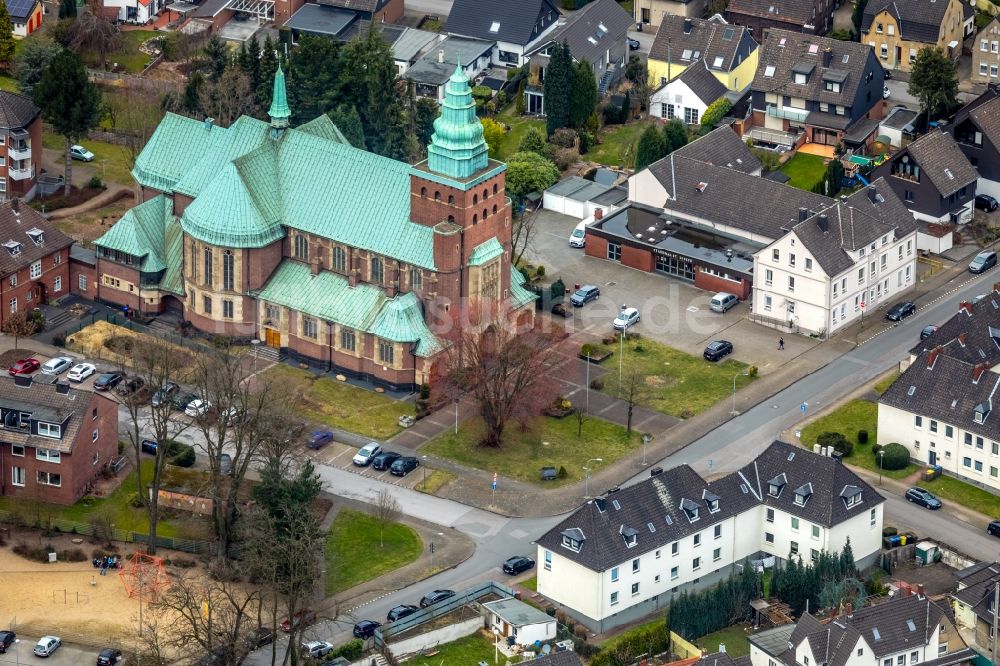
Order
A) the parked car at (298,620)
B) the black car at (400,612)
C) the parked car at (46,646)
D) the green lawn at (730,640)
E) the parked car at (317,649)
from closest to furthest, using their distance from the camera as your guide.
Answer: the parked car at (298,620) → the parked car at (317,649) → the parked car at (46,646) → the green lawn at (730,640) → the black car at (400,612)

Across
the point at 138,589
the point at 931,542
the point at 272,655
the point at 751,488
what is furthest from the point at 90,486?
the point at 931,542

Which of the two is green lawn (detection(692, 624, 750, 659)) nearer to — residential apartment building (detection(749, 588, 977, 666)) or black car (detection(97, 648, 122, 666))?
residential apartment building (detection(749, 588, 977, 666))

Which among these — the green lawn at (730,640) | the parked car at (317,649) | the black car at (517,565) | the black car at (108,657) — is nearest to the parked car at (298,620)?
the parked car at (317,649)

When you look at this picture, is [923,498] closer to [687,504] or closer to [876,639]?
[687,504]

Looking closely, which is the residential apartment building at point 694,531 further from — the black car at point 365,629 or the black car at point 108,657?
the black car at point 108,657

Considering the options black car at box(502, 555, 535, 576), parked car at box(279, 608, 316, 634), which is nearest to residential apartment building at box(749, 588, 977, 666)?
black car at box(502, 555, 535, 576)

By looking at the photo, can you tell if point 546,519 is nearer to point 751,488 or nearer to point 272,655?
point 751,488
